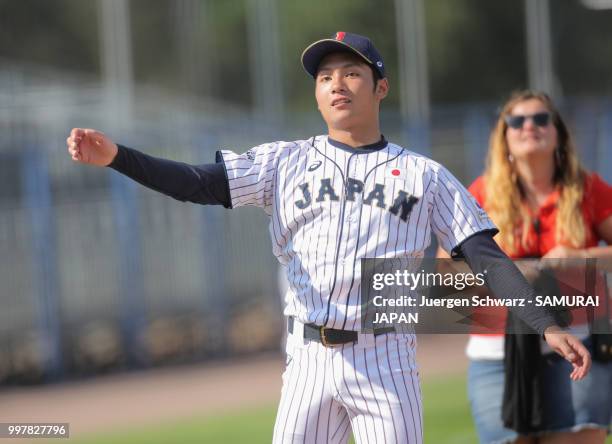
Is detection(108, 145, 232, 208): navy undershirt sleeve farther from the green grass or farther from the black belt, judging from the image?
the green grass

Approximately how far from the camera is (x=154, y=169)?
4004mm

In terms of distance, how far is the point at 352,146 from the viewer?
426cm

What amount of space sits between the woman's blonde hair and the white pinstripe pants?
1.39m

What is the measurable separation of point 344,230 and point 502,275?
1.90ft

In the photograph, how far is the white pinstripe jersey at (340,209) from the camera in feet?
13.4

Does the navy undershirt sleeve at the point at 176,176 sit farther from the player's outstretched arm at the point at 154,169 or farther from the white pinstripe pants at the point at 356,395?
the white pinstripe pants at the point at 356,395

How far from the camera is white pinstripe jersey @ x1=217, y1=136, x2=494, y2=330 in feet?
13.4

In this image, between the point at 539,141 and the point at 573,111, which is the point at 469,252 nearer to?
the point at 539,141

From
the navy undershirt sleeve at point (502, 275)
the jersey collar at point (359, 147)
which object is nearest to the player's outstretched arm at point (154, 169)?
the jersey collar at point (359, 147)

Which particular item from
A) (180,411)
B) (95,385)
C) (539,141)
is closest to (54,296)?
(95,385)

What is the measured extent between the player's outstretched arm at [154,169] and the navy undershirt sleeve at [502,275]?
2.95 feet

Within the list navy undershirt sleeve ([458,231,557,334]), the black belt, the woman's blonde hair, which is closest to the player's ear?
navy undershirt sleeve ([458,231,557,334])

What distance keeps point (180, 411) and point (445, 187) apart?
7.53 metres

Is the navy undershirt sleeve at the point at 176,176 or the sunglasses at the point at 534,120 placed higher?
the sunglasses at the point at 534,120
